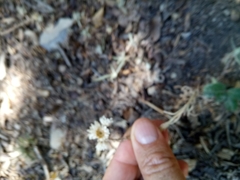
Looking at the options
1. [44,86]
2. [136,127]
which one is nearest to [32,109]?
[44,86]

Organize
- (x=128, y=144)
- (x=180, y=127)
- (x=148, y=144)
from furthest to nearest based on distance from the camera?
1. (x=180, y=127)
2. (x=128, y=144)
3. (x=148, y=144)

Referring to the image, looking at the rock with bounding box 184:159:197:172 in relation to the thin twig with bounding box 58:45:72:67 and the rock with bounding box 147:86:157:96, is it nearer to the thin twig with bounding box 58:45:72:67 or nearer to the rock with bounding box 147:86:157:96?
the rock with bounding box 147:86:157:96

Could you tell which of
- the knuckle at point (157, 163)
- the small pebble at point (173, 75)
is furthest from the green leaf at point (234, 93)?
the knuckle at point (157, 163)

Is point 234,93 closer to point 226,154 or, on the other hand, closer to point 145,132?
point 226,154

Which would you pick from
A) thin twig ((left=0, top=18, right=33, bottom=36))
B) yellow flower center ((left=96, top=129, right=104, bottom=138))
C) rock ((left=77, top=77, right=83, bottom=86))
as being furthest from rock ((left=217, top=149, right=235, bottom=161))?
thin twig ((left=0, top=18, right=33, bottom=36))

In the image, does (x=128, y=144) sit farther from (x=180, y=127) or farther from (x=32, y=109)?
(x=32, y=109)

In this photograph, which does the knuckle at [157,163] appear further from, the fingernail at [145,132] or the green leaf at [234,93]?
the green leaf at [234,93]
